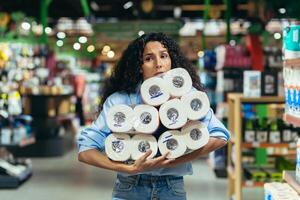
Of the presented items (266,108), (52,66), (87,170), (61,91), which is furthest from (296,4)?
(52,66)

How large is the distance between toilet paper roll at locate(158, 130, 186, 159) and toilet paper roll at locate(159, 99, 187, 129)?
5 cm

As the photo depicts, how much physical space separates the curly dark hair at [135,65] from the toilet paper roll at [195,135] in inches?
12.6

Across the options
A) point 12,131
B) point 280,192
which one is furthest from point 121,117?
point 12,131

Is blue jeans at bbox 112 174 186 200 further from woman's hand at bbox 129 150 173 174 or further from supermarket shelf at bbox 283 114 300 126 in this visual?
supermarket shelf at bbox 283 114 300 126

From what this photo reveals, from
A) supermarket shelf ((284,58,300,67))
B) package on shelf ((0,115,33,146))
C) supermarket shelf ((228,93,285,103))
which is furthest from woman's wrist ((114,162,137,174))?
package on shelf ((0,115,33,146))

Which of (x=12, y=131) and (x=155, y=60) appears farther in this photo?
(x=12, y=131)

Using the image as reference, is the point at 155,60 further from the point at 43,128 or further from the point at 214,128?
the point at 43,128

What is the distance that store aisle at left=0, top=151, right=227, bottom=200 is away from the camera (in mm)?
7176

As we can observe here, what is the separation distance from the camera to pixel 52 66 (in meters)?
13.0

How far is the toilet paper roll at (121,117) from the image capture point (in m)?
2.55

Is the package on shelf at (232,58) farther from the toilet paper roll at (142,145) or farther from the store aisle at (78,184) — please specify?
the toilet paper roll at (142,145)

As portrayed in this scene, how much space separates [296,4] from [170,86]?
5.92m

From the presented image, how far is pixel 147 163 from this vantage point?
248cm

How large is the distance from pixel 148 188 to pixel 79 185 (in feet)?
18.1
